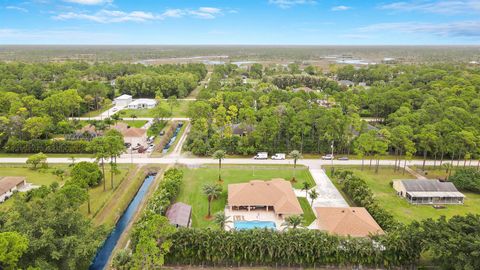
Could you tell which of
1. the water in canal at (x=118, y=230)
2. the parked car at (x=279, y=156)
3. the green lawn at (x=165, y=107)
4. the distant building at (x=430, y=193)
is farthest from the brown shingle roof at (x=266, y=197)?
the green lawn at (x=165, y=107)

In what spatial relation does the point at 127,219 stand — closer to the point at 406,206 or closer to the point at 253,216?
the point at 253,216

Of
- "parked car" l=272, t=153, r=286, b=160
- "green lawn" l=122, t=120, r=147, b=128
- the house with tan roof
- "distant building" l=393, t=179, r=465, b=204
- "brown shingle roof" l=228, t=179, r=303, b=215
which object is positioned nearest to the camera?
"brown shingle roof" l=228, t=179, r=303, b=215

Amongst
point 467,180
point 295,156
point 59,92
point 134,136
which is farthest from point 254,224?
point 59,92

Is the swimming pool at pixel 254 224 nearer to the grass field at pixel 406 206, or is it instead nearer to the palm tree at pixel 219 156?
the palm tree at pixel 219 156

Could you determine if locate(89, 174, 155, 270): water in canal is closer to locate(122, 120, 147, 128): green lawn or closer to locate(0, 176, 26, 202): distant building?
locate(0, 176, 26, 202): distant building

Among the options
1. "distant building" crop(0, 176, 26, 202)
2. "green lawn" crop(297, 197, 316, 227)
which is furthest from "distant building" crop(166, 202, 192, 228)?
"distant building" crop(0, 176, 26, 202)

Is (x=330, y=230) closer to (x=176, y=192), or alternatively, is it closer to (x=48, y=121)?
(x=176, y=192)
